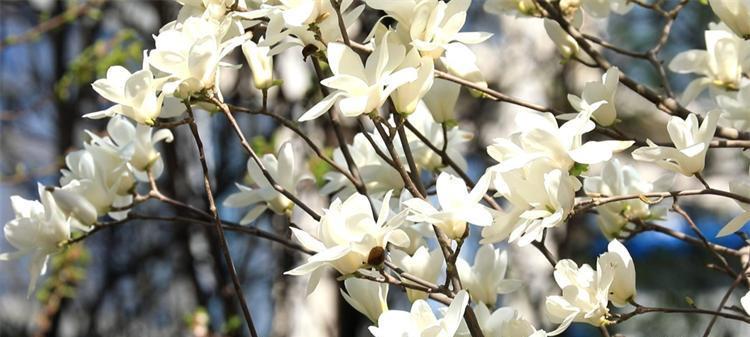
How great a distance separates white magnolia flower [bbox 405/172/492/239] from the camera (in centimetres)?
78

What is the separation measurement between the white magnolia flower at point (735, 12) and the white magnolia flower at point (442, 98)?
27 centimetres

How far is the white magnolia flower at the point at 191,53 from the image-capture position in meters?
0.84

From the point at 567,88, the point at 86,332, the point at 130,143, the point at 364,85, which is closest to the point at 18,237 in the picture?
the point at 130,143

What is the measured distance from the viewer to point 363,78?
0.82 meters

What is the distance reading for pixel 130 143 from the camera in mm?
1118

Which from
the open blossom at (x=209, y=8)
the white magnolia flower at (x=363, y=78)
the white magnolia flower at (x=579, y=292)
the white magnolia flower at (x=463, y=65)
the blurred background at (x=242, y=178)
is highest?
the open blossom at (x=209, y=8)

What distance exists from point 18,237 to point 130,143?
16 cm

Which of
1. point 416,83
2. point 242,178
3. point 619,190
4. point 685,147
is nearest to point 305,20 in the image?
point 416,83

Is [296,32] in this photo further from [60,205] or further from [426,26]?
[60,205]

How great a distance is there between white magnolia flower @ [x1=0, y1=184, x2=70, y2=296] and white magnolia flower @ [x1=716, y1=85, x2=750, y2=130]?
0.70 m


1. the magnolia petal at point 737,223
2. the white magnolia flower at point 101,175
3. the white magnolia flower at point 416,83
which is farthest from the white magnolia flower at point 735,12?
the white magnolia flower at point 101,175

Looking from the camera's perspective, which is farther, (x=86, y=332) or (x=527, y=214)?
(x=86, y=332)

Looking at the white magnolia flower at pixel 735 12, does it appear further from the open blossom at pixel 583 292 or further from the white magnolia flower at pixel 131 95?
the white magnolia flower at pixel 131 95

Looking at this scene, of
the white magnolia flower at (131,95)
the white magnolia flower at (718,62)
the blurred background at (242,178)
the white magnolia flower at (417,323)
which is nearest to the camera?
the white magnolia flower at (417,323)
